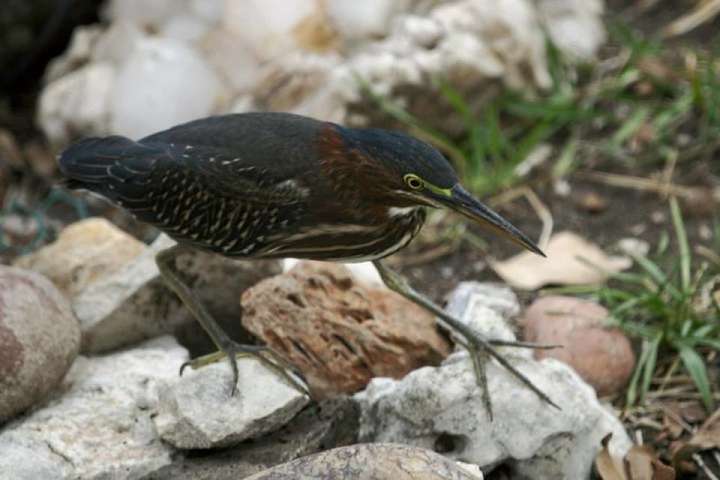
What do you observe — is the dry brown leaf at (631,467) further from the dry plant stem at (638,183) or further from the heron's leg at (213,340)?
the dry plant stem at (638,183)

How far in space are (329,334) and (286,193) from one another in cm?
47

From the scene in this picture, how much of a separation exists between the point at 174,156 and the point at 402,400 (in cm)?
95

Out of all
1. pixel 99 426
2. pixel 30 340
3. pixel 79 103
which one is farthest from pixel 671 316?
pixel 79 103

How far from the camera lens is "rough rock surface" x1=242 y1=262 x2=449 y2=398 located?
3.66 meters

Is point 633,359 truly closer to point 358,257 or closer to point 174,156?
point 358,257

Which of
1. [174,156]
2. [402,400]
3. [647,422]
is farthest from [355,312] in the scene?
[647,422]

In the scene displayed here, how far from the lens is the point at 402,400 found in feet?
11.1

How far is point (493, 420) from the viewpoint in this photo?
11.1 feet

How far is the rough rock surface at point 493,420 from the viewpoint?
3.35 meters

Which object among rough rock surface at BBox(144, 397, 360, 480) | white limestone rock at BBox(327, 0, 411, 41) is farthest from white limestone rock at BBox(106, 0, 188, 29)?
rough rock surface at BBox(144, 397, 360, 480)

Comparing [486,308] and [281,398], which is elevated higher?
[281,398]

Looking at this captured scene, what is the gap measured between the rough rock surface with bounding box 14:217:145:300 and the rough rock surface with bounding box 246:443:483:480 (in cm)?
155

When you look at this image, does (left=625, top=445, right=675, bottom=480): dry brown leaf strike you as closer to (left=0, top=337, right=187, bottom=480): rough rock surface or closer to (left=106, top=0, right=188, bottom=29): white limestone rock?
(left=0, top=337, right=187, bottom=480): rough rock surface

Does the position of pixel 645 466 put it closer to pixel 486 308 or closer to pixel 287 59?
pixel 486 308
